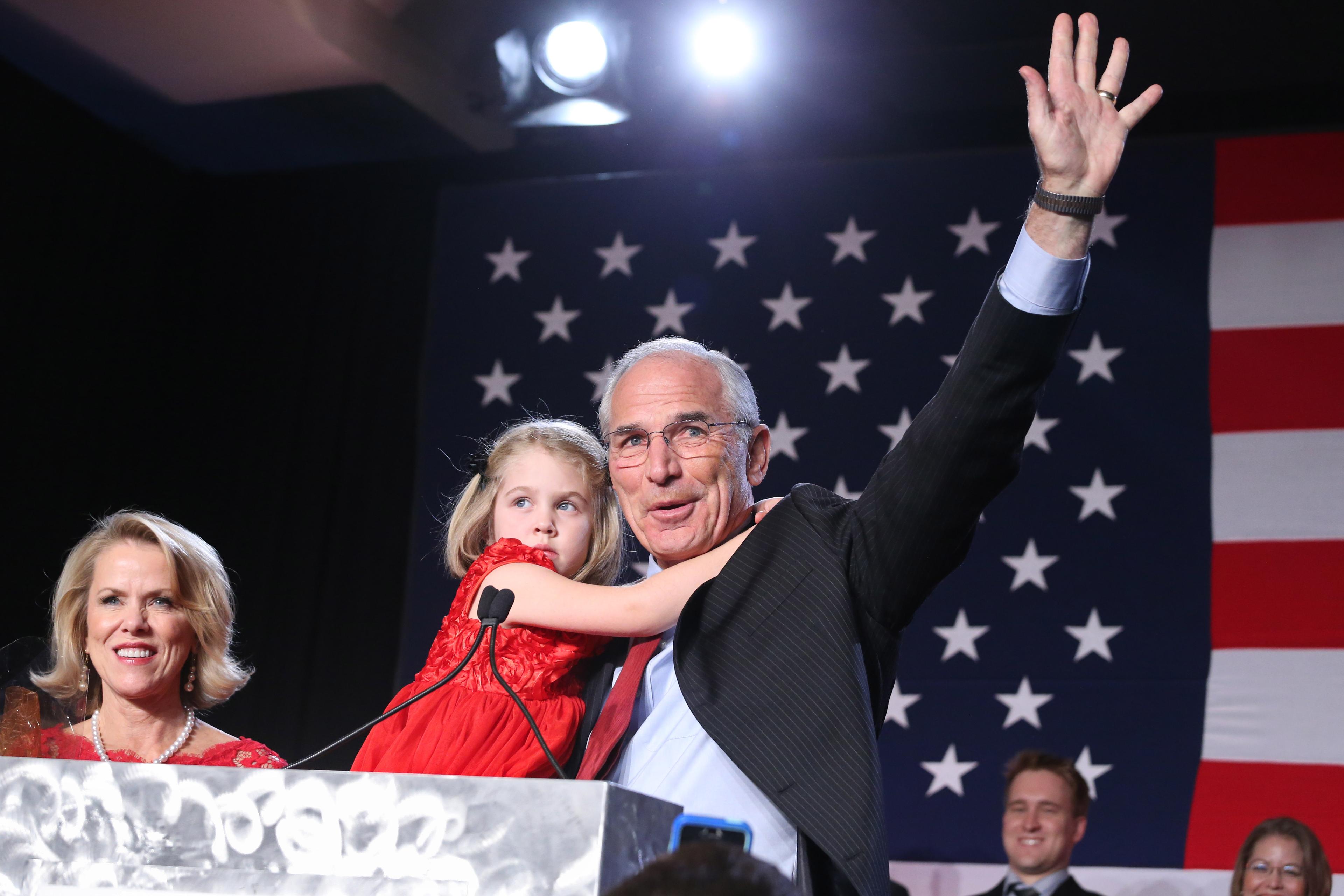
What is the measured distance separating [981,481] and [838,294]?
12.2 feet

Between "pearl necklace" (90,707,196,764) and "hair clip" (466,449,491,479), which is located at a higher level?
"hair clip" (466,449,491,479)

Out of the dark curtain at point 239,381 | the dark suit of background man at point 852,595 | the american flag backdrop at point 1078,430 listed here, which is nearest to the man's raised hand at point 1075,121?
the dark suit of background man at point 852,595

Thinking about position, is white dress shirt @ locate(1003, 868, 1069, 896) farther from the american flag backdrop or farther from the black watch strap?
the black watch strap

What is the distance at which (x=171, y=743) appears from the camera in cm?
241

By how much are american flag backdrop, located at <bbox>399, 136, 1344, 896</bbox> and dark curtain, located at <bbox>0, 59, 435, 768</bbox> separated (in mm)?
350

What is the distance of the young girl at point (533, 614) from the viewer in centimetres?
172

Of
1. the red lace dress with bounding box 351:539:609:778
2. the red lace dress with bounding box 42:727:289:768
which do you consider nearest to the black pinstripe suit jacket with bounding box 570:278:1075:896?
the red lace dress with bounding box 351:539:609:778

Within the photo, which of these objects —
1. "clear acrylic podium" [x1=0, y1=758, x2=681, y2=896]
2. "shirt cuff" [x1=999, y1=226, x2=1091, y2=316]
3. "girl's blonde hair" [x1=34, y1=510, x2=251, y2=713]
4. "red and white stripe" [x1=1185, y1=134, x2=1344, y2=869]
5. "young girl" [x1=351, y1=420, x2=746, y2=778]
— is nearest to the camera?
"clear acrylic podium" [x1=0, y1=758, x2=681, y2=896]

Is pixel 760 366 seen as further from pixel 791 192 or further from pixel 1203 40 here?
pixel 1203 40

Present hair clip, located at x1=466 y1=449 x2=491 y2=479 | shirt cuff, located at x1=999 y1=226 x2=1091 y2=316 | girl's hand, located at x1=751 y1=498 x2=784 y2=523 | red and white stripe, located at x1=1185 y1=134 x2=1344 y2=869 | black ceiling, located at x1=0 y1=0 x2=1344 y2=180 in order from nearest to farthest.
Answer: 1. shirt cuff, located at x1=999 y1=226 x2=1091 y2=316
2. girl's hand, located at x1=751 y1=498 x2=784 y2=523
3. hair clip, located at x1=466 y1=449 x2=491 y2=479
4. red and white stripe, located at x1=1185 y1=134 x2=1344 y2=869
5. black ceiling, located at x1=0 y1=0 x2=1344 y2=180

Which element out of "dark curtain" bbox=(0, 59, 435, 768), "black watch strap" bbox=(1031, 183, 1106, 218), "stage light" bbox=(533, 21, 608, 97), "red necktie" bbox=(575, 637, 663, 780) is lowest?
"red necktie" bbox=(575, 637, 663, 780)

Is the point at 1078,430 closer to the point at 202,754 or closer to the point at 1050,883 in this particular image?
the point at 1050,883

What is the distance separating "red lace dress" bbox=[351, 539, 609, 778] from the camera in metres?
1.81

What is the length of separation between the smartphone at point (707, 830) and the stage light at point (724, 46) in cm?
392
